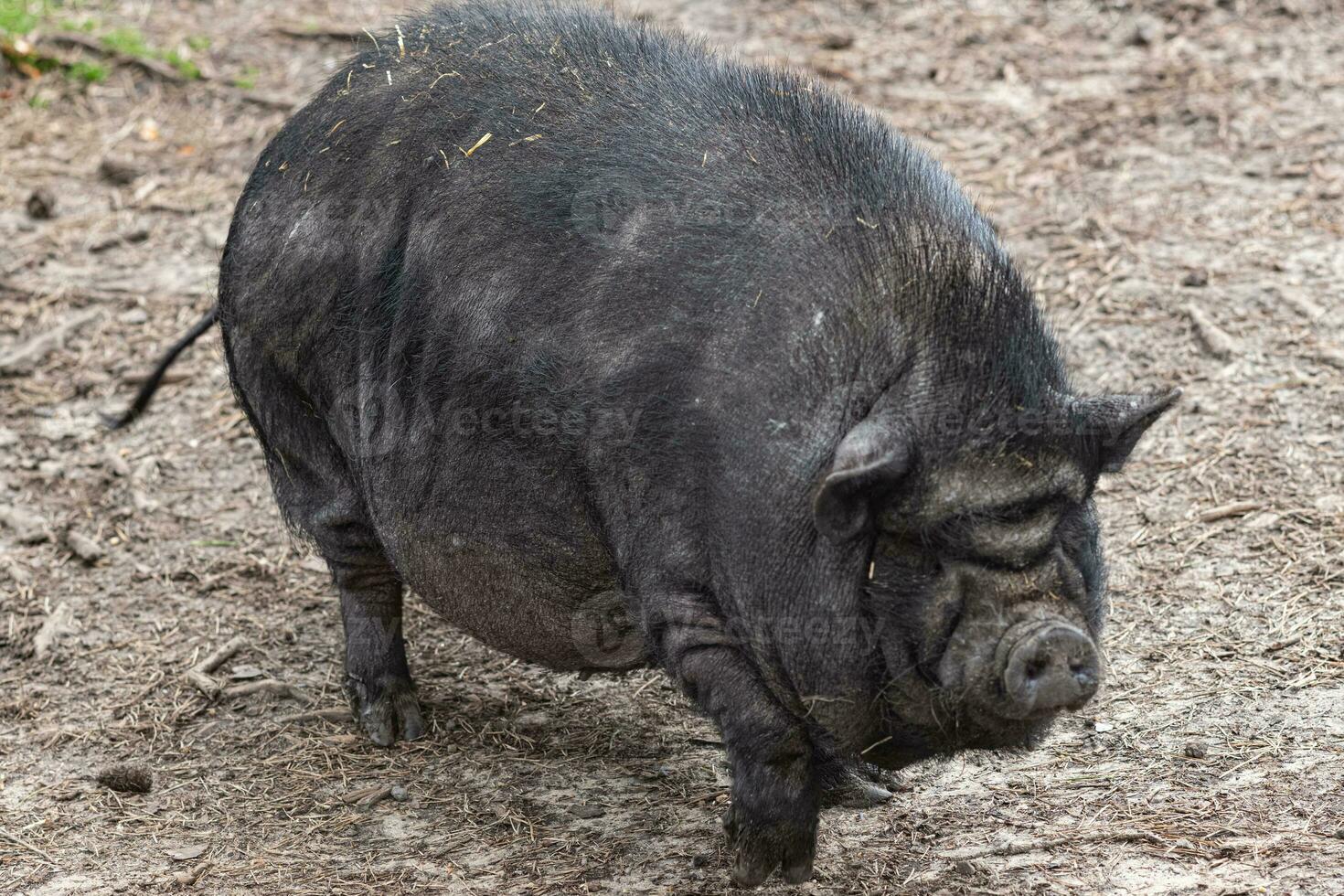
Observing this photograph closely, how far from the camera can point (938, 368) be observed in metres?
3.58

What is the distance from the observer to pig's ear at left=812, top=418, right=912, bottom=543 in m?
3.39

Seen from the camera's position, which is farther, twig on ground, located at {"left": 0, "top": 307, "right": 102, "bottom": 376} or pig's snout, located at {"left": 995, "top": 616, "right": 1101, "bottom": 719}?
twig on ground, located at {"left": 0, "top": 307, "right": 102, "bottom": 376}

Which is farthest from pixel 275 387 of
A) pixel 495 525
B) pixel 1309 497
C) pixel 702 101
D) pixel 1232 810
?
pixel 1309 497

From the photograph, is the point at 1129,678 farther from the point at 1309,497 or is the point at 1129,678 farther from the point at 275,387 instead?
the point at 275,387

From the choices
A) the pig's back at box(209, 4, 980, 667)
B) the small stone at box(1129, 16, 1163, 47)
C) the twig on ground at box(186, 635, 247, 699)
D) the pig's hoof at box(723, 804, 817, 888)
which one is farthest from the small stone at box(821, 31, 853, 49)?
the pig's hoof at box(723, 804, 817, 888)

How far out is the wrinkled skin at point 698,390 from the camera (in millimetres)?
3533

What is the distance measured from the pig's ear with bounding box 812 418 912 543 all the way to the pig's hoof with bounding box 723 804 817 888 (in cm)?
91

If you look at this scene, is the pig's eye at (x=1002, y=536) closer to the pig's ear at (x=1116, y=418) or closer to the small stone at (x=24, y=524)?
the pig's ear at (x=1116, y=418)

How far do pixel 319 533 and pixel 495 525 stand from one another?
40.7 inches

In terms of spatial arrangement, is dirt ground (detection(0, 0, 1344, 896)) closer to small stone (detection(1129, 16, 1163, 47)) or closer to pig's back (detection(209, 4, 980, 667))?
small stone (detection(1129, 16, 1163, 47))

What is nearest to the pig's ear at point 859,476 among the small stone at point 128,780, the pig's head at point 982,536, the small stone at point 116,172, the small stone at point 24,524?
the pig's head at point 982,536

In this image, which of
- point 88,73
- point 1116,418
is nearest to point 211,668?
point 1116,418

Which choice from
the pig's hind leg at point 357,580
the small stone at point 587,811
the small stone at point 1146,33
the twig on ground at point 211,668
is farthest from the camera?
the small stone at point 1146,33

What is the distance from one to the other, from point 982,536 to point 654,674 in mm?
2222
